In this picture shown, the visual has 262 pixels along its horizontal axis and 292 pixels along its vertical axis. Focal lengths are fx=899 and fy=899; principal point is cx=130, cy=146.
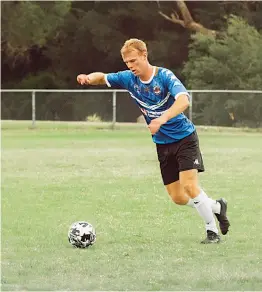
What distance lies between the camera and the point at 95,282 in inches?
263

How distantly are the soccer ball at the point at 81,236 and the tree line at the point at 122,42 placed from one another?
21.3 meters

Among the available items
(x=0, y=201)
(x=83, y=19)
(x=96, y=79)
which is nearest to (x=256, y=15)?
(x=83, y=19)

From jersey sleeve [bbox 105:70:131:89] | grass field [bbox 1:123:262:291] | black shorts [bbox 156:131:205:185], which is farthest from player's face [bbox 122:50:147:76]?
grass field [bbox 1:123:262:291]

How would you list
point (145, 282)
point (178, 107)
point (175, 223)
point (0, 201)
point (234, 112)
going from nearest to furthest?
1. point (145, 282)
2. point (178, 107)
3. point (175, 223)
4. point (0, 201)
5. point (234, 112)

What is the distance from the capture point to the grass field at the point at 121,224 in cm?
684

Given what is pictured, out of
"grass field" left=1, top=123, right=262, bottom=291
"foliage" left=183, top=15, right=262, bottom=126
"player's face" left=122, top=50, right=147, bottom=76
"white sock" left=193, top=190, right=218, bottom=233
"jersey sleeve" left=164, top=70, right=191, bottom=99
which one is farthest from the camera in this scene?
"foliage" left=183, top=15, right=262, bottom=126

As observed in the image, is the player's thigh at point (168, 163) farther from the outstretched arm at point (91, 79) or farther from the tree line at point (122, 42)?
the tree line at point (122, 42)

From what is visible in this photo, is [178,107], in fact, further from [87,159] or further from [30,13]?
[30,13]

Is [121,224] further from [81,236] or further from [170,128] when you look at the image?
[170,128]

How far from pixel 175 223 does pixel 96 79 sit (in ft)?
6.55

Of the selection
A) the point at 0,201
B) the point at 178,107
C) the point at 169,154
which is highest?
the point at 178,107

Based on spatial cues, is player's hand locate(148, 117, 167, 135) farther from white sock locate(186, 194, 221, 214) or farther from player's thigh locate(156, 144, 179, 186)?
A: white sock locate(186, 194, 221, 214)

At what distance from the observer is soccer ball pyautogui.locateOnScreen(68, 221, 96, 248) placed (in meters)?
8.27

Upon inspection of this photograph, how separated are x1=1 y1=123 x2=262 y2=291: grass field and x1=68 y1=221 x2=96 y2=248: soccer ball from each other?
0.28 feet
